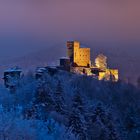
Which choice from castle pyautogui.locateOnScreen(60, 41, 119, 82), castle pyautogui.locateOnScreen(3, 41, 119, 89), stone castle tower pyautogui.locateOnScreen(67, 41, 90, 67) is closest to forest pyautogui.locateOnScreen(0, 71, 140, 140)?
castle pyautogui.locateOnScreen(3, 41, 119, 89)

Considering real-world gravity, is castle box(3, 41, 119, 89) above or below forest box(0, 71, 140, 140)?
above

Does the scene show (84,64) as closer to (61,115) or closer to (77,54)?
(77,54)

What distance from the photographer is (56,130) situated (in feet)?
103

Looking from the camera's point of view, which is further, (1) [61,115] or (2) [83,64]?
(2) [83,64]

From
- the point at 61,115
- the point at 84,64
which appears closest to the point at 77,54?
the point at 84,64

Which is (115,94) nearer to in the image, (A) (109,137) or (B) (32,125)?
(A) (109,137)

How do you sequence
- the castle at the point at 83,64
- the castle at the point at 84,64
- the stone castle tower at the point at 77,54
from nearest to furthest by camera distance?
the castle at the point at 83,64 < the castle at the point at 84,64 < the stone castle tower at the point at 77,54

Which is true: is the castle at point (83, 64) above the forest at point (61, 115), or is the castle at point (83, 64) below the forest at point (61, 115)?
above

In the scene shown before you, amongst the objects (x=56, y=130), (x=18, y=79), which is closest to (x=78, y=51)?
(x=18, y=79)

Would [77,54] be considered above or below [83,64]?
above

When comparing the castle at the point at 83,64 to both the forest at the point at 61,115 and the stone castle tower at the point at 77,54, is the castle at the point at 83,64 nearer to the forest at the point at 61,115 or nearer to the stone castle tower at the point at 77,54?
the stone castle tower at the point at 77,54

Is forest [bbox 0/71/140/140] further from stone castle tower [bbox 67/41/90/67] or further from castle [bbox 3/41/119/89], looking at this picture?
stone castle tower [bbox 67/41/90/67]

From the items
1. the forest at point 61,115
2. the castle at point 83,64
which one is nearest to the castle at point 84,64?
the castle at point 83,64

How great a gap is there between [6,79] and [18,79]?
149cm
